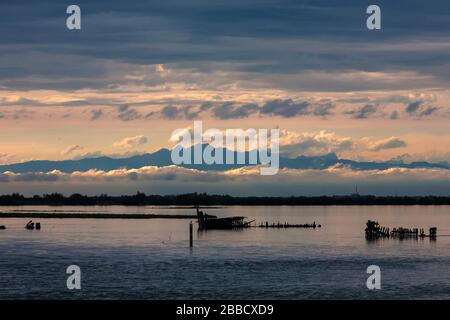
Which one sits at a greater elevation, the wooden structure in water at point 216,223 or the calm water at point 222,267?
the wooden structure in water at point 216,223

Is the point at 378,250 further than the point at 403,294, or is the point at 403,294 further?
the point at 378,250

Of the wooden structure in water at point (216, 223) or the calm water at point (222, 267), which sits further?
the wooden structure in water at point (216, 223)

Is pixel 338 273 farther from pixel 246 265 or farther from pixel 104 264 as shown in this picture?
pixel 104 264

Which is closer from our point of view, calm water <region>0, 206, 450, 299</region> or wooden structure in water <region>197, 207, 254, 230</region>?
calm water <region>0, 206, 450, 299</region>

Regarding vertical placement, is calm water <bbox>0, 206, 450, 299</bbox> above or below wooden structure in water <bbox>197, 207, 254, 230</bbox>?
below

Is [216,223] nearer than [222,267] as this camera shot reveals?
No

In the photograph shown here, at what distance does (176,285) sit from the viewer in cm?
6544

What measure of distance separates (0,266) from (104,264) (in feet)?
35.0

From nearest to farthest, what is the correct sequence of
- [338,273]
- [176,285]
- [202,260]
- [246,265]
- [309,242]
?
[176,285] → [338,273] → [246,265] → [202,260] → [309,242]

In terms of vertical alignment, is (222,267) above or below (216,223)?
below
